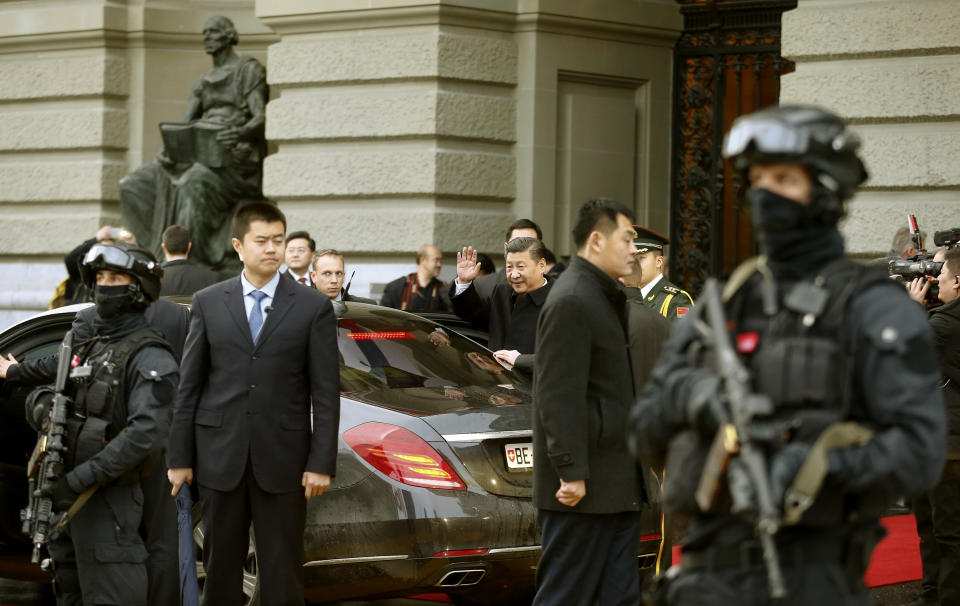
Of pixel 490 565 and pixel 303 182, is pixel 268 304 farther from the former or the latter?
pixel 303 182

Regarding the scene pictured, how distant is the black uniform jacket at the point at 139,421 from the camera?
6055 mm

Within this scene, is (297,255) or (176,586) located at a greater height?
(297,255)

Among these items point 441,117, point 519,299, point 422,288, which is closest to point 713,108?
point 441,117

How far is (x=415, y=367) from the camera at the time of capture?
7.43 meters

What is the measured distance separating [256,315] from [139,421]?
0.68 meters

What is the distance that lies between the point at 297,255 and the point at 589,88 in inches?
171

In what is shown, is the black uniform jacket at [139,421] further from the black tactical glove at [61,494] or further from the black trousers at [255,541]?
the black trousers at [255,541]

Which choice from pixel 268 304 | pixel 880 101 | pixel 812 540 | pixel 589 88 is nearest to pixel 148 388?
pixel 268 304

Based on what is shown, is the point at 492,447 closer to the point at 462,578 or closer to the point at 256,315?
the point at 462,578

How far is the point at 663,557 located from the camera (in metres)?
6.89

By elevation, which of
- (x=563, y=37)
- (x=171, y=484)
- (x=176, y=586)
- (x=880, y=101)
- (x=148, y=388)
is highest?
(x=563, y=37)

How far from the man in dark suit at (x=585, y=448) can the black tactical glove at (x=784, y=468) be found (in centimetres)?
236

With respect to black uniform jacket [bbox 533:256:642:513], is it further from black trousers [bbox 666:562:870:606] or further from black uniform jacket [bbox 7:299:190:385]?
black trousers [bbox 666:562:870:606]

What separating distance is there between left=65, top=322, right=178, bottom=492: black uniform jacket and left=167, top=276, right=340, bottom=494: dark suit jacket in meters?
0.13
